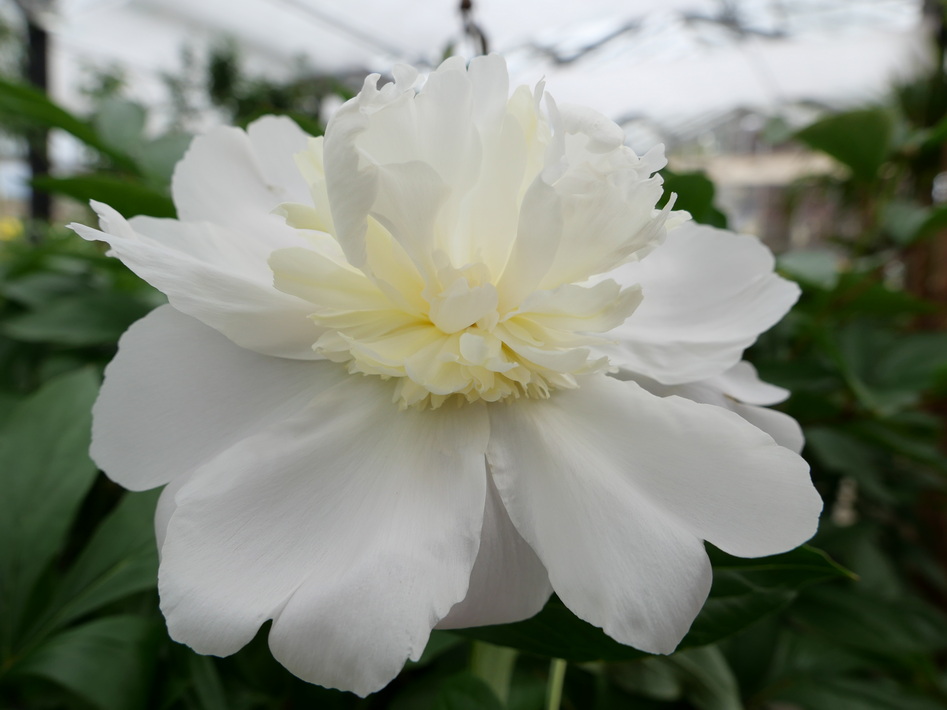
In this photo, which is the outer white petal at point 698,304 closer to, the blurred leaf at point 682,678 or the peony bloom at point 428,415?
the peony bloom at point 428,415

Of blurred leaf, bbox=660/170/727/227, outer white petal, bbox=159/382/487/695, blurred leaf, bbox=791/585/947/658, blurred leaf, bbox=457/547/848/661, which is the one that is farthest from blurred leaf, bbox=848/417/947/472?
outer white petal, bbox=159/382/487/695

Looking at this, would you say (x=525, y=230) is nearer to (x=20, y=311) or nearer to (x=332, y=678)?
(x=332, y=678)

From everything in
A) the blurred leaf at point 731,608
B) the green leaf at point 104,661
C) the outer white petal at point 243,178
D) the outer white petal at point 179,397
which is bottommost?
the green leaf at point 104,661

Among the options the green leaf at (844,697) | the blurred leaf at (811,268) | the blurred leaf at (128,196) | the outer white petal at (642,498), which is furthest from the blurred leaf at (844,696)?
the blurred leaf at (128,196)

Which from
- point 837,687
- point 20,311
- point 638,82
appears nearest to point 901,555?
point 837,687

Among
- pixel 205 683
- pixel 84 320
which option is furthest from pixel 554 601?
pixel 84 320
